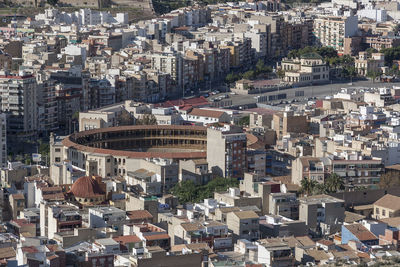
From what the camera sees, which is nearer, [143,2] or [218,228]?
[218,228]

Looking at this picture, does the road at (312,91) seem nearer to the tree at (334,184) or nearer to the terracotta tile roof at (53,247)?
the tree at (334,184)

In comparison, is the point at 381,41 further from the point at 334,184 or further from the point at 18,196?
the point at 18,196

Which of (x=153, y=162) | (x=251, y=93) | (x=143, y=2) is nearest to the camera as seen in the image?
(x=153, y=162)

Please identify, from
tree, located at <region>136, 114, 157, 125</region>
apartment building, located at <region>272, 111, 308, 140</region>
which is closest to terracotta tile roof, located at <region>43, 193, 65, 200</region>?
apartment building, located at <region>272, 111, 308, 140</region>

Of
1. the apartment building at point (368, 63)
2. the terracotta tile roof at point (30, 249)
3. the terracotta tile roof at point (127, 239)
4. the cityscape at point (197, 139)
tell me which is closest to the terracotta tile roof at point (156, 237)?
the cityscape at point (197, 139)

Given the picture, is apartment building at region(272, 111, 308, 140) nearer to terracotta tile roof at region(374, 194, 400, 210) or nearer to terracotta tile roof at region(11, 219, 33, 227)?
terracotta tile roof at region(374, 194, 400, 210)

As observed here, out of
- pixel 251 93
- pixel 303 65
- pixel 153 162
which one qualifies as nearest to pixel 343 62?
pixel 303 65

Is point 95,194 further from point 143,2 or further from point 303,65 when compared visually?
point 143,2
